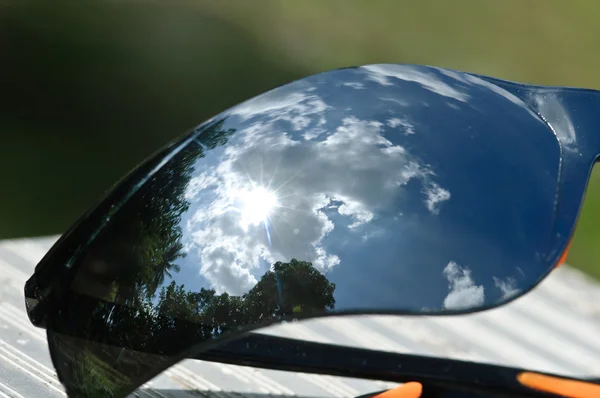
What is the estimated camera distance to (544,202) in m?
0.72

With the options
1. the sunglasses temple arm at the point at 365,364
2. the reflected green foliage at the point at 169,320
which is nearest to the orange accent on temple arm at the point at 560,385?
→ the sunglasses temple arm at the point at 365,364

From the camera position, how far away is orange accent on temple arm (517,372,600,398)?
33.1 inches

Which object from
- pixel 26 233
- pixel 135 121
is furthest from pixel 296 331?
pixel 135 121

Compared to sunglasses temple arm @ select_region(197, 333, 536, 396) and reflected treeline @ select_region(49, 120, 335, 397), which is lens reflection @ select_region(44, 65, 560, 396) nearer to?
reflected treeline @ select_region(49, 120, 335, 397)

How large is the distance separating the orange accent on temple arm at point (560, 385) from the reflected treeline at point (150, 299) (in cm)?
31

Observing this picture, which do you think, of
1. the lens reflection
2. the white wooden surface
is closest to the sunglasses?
→ the lens reflection

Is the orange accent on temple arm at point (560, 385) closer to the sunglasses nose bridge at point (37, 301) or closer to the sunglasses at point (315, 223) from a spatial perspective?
the sunglasses at point (315, 223)

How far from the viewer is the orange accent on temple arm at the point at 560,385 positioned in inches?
33.1

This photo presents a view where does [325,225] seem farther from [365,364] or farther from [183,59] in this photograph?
[183,59]

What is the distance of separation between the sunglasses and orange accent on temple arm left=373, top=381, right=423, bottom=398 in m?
0.14

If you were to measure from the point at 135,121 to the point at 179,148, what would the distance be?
5.54ft

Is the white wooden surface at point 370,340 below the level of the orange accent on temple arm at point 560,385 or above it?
below

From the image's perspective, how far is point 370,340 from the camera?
1062mm

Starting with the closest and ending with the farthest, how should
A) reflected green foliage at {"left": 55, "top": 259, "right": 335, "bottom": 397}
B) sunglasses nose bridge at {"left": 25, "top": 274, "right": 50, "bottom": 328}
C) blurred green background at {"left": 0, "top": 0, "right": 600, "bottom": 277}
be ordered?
reflected green foliage at {"left": 55, "top": 259, "right": 335, "bottom": 397}
sunglasses nose bridge at {"left": 25, "top": 274, "right": 50, "bottom": 328}
blurred green background at {"left": 0, "top": 0, "right": 600, "bottom": 277}
